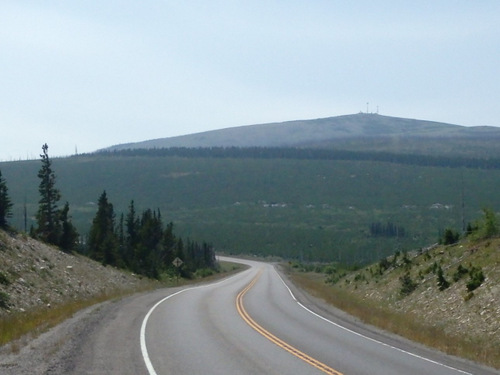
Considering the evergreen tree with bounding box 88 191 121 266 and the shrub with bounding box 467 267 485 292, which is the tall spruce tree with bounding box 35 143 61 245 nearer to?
the evergreen tree with bounding box 88 191 121 266

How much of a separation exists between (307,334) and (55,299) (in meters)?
14.4

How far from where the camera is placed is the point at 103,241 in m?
63.1

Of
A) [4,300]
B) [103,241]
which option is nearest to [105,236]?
[103,241]

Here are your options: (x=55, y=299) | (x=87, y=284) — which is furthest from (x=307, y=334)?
(x=87, y=284)

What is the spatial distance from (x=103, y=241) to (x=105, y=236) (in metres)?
2.15

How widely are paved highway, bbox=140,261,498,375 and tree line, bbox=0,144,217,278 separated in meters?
17.9

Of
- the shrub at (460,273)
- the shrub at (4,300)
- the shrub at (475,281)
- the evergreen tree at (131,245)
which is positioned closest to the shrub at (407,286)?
the shrub at (460,273)

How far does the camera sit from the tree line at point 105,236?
53.2 metres

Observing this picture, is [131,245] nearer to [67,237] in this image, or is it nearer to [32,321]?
[67,237]

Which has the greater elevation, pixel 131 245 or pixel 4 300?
pixel 4 300

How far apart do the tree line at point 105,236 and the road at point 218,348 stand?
59.4ft

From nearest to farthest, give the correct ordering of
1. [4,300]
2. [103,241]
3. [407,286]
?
[4,300] → [407,286] → [103,241]

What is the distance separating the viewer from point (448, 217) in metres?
160

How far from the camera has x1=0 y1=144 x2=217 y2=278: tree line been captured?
5316 centimetres
